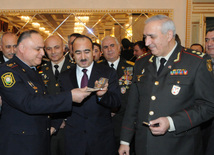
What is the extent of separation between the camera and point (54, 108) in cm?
211

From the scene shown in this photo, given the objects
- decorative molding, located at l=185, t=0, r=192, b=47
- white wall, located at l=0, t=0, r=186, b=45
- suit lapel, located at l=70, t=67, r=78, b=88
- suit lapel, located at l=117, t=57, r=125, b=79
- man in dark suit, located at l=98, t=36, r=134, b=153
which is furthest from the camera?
decorative molding, located at l=185, t=0, r=192, b=47

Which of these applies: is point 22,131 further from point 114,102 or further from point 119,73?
point 119,73

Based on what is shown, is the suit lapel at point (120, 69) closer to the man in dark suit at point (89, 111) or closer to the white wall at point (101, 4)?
the man in dark suit at point (89, 111)

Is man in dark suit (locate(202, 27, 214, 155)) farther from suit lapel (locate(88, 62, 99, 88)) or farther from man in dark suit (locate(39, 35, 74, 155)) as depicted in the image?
man in dark suit (locate(39, 35, 74, 155))

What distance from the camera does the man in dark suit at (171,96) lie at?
70.7 inches

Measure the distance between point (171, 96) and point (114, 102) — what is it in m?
0.69

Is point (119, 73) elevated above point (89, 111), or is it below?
above

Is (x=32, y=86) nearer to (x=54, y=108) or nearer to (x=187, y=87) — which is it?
(x=54, y=108)

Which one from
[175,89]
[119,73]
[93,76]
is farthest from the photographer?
[119,73]

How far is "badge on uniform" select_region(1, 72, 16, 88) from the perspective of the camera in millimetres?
2014

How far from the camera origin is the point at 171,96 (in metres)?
1.88

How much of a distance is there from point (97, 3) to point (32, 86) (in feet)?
15.4

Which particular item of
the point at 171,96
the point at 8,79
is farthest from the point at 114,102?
the point at 8,79

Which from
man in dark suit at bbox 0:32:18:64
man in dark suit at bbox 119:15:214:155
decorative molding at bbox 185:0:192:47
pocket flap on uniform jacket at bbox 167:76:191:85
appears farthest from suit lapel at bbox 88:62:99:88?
decorative molding at bbox 185:0:192:47
